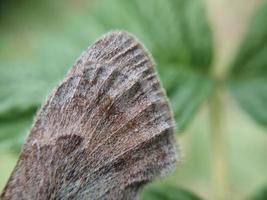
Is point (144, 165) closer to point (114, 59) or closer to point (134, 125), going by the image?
point (134, 125)

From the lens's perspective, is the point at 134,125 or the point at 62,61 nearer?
the point at 134,125

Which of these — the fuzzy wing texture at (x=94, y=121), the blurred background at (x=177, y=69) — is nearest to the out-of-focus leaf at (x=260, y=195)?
the blurred background at (x=177, y=69)

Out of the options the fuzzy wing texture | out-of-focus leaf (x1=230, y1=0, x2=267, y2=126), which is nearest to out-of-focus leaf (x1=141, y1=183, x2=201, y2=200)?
the fuzzy wing texture

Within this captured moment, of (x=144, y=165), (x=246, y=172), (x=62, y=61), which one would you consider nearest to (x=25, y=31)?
(x=246, y=172)

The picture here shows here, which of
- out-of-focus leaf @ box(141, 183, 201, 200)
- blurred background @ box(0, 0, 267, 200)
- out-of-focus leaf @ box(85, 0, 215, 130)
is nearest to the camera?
out-of-focus leaf @ box(141, 183, 201, 200)

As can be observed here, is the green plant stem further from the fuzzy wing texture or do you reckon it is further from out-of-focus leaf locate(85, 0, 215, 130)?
the fuzzy wing texture

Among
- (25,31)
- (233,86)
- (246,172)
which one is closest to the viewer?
(233,86)

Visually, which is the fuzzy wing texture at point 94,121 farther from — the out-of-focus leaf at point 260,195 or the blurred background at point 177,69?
the out-of-focus leaf at point 260,195
